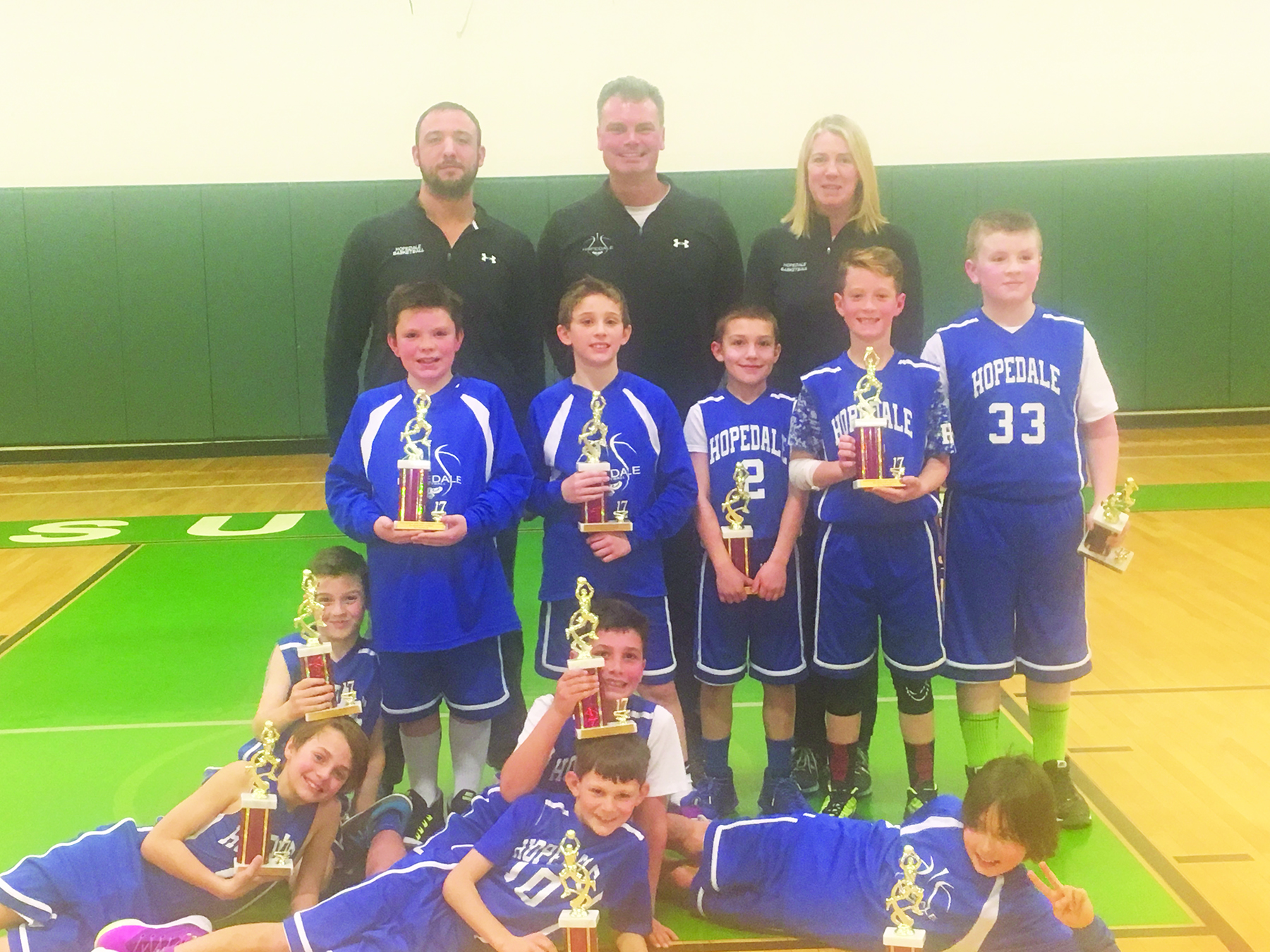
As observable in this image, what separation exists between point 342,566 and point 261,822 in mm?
754

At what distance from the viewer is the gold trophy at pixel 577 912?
2.29 meters

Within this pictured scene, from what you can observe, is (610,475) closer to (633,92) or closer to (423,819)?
(423,819)

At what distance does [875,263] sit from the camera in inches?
122

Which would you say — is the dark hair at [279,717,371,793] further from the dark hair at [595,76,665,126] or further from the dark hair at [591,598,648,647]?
the dark hair at [595,76,665,126]

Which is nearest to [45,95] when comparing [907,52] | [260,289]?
[260,289]

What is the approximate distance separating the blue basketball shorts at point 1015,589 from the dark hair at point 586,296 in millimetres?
1057

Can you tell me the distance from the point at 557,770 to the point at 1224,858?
5.73ft

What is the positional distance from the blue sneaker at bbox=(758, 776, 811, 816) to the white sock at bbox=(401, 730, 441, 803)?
907mm

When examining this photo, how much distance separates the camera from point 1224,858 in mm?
3033

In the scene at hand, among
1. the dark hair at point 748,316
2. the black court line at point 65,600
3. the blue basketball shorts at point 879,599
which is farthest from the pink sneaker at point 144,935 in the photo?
the black court line at point 65,600

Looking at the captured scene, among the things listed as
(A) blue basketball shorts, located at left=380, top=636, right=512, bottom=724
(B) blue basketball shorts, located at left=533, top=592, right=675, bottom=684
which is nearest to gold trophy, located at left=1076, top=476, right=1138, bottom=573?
(B) blue basketball shorts, located at left=533, top=592, right=675, bottom=684

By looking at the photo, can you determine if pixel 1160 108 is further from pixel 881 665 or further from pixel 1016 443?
pixel 1016 443

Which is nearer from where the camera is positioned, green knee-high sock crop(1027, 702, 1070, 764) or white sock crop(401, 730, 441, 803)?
white sock crop(401, 730, 441, 803)

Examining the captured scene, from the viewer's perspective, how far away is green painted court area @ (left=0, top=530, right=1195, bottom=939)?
314 centimetres
